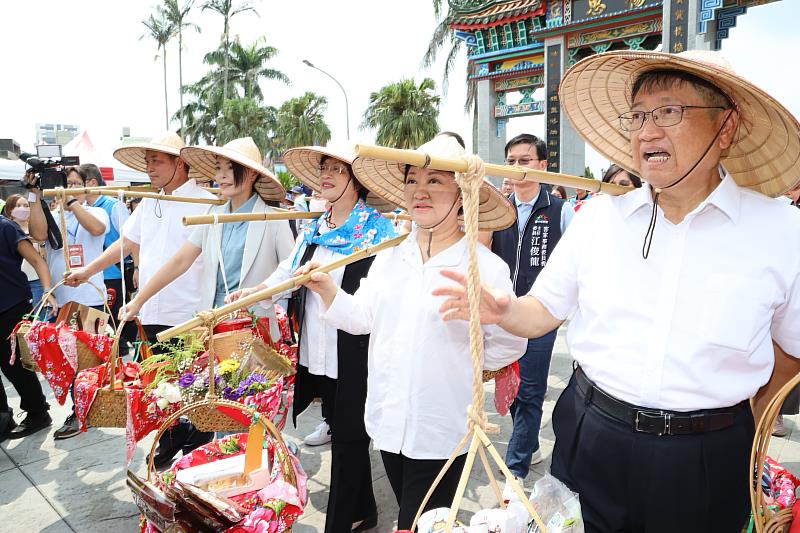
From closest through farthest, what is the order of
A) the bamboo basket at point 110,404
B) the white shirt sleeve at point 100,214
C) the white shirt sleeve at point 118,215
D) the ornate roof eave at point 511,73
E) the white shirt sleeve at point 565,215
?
the bamboo basket at point 110,404 < the white shirt sleeve at point 565,215 < the white shirt sleeve at point 100,214 < the white shirt sleeve at point 118,215 < the ornate roof eave at point 511,73

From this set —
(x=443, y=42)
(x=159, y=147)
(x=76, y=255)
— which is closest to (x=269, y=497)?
(x=159, y=147)

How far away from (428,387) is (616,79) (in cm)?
115

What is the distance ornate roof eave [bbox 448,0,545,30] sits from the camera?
479 inches

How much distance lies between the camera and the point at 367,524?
2670 mm

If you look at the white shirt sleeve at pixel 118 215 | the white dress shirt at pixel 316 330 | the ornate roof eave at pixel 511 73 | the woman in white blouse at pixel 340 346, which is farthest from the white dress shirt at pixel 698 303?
the ornate roof eave at pixel 511 73

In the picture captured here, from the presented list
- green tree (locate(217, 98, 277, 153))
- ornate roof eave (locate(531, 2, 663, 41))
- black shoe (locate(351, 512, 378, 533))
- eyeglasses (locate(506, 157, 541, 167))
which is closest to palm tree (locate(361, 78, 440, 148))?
green tree (locate(217, 98, 277, 153))

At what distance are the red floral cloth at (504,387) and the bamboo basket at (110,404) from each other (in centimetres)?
164

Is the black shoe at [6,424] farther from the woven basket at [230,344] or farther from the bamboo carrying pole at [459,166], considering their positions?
the bamboo carrying pole at [459,166]

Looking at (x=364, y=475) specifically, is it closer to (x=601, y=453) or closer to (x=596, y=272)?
(x=601, y=453)

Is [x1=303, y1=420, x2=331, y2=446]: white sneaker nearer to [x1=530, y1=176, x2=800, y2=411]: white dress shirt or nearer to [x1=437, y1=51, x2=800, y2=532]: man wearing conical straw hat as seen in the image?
[x1=437, y1=51, x2=800, y2=532]: man wearing conical straw hat

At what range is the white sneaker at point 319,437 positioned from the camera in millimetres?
3650

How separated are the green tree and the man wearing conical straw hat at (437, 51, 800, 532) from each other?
32.6 meters

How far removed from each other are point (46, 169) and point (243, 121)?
30537mm

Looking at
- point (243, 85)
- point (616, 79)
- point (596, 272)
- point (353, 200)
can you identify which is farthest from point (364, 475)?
point (243, 85)
